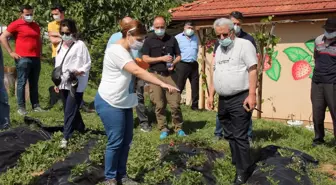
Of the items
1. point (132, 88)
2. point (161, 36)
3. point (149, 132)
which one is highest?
point (161, 36)

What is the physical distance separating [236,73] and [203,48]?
A: 6.41 m

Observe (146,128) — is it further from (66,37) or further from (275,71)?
(275,71)

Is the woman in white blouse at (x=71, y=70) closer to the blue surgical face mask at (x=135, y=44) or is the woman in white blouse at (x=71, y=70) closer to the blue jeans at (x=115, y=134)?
the blue jeans at (x=115, y=134)

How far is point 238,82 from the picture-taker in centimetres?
526

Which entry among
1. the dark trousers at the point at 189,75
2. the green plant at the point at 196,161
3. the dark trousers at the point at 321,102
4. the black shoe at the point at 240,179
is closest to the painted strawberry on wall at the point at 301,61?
the dark trousers at the point at 189,75

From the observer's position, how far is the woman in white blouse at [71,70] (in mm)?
6203

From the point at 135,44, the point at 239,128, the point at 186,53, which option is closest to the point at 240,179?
the point at 239,128

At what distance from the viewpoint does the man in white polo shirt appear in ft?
17.1

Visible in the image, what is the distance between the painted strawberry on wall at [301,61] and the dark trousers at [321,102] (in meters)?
3.75

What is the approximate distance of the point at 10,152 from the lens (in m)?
5.80

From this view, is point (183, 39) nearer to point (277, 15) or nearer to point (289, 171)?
point (277, 15)

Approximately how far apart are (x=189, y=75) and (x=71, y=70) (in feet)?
14.5

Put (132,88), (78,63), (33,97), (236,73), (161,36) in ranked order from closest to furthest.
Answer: (132,88)
(236,73)
(78,63)
(161,36)
(33,97)

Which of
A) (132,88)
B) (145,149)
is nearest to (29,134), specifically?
(145,149)
